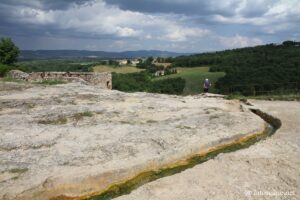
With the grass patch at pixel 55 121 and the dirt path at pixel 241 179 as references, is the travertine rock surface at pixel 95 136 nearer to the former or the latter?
the grass patch at pixel 55 121

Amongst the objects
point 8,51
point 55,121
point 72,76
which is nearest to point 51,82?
point 72,76

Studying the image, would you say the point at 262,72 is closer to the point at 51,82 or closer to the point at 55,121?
the point at 51,82

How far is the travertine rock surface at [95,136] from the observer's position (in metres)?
10.3

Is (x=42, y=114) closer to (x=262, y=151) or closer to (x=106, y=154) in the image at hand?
(x=106, y=154)

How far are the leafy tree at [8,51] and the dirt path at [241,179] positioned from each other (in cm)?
4310

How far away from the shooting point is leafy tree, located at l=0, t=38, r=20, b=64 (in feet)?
161

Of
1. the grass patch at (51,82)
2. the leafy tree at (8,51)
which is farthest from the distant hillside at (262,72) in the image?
the leafy tree at (8,51)

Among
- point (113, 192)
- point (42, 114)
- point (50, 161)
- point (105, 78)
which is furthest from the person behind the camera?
point (105, 78)

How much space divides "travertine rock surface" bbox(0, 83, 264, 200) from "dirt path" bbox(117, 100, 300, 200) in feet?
0.37

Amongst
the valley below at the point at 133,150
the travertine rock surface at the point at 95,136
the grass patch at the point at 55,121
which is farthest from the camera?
the grass patch at the point at 55,121

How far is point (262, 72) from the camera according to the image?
54531 millimetres

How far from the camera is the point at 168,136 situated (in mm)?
14297

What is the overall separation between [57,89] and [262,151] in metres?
15.9

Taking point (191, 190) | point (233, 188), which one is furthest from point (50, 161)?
point (233, 188)
